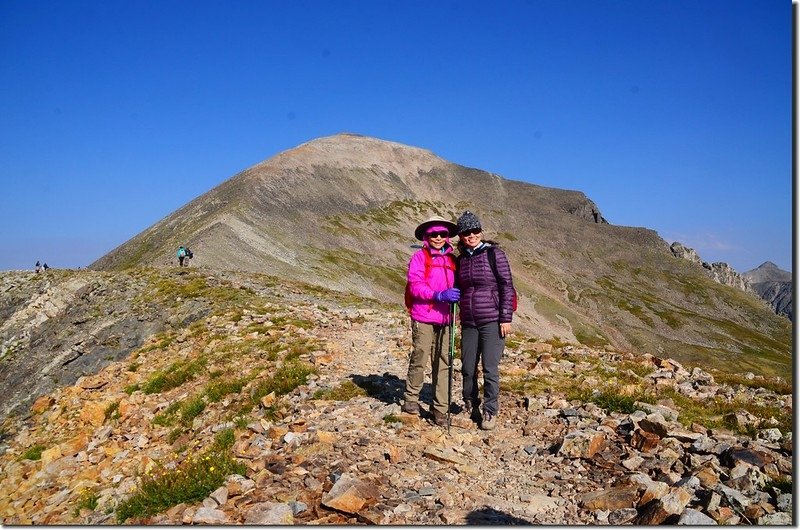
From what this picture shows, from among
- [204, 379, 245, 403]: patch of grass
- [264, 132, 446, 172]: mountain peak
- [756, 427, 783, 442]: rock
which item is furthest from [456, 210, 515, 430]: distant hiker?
[264, 132, 446, 172]: mountain peak

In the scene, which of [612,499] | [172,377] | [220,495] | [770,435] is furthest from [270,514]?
[172,377]

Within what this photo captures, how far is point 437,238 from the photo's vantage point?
9859 mm

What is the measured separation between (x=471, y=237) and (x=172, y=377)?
34.2ft

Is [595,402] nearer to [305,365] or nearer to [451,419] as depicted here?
[451,419]

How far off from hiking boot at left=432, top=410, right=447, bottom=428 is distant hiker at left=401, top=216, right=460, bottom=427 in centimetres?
2

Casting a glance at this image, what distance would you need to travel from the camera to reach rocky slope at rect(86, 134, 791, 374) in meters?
67.7

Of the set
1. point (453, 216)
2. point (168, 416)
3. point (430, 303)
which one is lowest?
point (168, 416)

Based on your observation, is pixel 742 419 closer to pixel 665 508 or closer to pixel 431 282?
pixel 665 508

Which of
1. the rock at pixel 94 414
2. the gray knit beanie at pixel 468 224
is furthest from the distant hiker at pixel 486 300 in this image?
the rock at pixel 94 414

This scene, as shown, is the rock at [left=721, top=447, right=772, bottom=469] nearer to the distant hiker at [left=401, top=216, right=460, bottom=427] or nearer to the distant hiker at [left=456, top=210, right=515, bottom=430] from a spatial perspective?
the distant hiker at [left=456, top=210, right=515, bottom=430]

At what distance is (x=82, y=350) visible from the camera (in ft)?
76.4

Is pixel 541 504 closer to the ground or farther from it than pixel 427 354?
closer to the ground

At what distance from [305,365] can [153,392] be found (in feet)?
15.6

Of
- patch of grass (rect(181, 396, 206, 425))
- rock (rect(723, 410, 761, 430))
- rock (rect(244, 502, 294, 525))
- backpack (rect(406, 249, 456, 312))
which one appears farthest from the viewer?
patch of grass (rect(181, 396, 206, 425))
